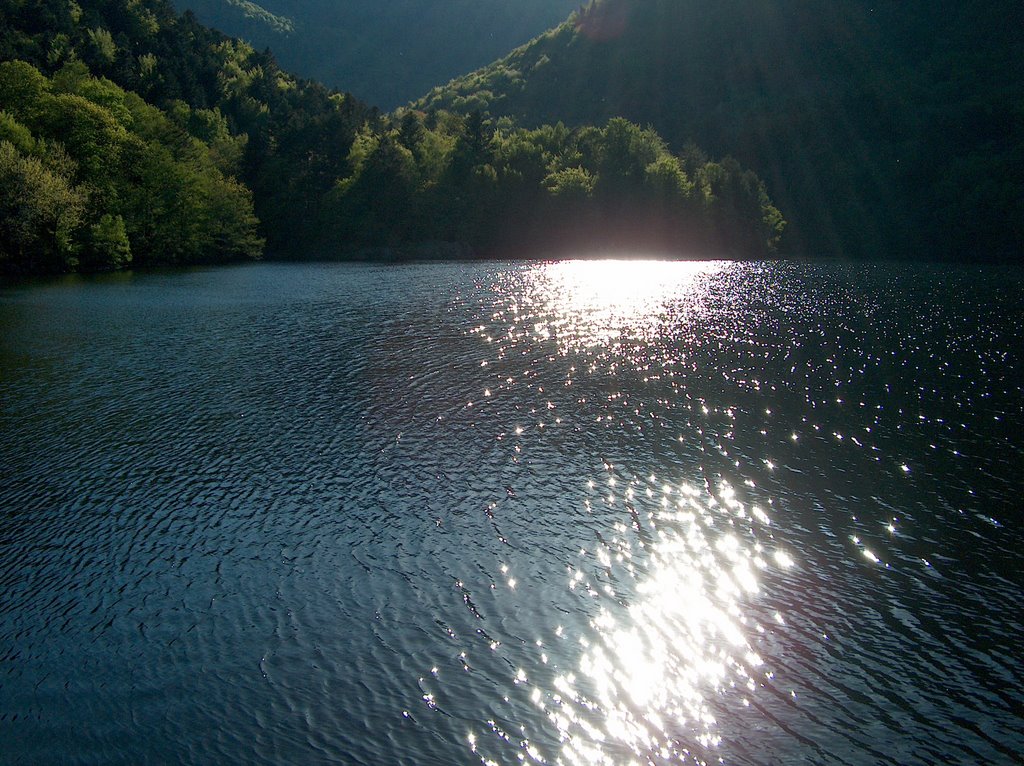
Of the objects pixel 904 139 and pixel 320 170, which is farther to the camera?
pixel 904 139

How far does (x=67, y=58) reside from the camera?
391 feet

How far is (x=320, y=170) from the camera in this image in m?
134

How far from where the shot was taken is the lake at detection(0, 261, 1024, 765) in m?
12.8

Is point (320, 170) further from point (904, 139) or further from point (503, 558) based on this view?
point (904, 139)

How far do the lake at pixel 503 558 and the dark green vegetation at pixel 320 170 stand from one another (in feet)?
230

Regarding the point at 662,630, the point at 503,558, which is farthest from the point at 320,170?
the point at 662,630

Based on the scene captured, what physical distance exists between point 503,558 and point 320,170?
129m

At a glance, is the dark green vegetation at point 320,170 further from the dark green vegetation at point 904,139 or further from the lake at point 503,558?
the lake at point 503,558

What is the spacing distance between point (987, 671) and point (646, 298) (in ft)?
195

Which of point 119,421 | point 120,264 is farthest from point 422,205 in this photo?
point 119,421

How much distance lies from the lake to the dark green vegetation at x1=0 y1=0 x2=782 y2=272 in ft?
230

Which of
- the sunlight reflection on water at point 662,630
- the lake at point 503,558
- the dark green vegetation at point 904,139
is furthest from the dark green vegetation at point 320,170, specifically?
the sunlight reflection on water at point 662,630

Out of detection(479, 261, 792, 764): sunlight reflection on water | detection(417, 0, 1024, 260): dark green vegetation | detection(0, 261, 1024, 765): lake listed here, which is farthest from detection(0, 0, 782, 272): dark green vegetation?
detection(479, 261, 792, 764): sunlight reflection on water

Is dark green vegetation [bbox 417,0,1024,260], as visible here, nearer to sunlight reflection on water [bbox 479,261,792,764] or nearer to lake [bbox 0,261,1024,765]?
lake [bbox 0,261,1024,765]
